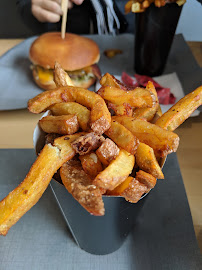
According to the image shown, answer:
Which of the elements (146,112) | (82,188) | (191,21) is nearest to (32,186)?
(82,188)

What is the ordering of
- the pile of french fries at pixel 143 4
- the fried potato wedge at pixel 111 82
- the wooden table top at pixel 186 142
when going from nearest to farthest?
the fried potato wedge at pixel 111 82 < the wooden table top at pixel 186 142 < the pile of french fries at pixel 143 4

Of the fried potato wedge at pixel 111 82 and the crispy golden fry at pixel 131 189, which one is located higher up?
the fried potato wedge at pixel 111 82

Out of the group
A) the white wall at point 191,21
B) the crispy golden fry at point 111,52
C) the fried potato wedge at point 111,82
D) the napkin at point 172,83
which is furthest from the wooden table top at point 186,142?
the crispy golden fry at point 111,52

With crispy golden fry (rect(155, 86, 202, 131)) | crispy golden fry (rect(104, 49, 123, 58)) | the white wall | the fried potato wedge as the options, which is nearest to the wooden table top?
crispy golden fry (rect(155, 86, 202, 131))

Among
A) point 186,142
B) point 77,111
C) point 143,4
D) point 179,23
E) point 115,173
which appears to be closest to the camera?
point 115,173

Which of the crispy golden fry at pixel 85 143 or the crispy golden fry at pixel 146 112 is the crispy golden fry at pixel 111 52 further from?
the crispy golden fry at pixel 85 143

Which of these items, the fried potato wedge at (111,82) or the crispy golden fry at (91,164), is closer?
the crispy golden fry at (91,164)

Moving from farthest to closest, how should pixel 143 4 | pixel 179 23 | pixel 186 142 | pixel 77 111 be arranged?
pixel 179 23 → pixel 143 4 → pixel 186 142 → pixel 77 111

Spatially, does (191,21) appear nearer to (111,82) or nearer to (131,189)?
(111,82)

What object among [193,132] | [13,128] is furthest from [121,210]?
[13,128]
